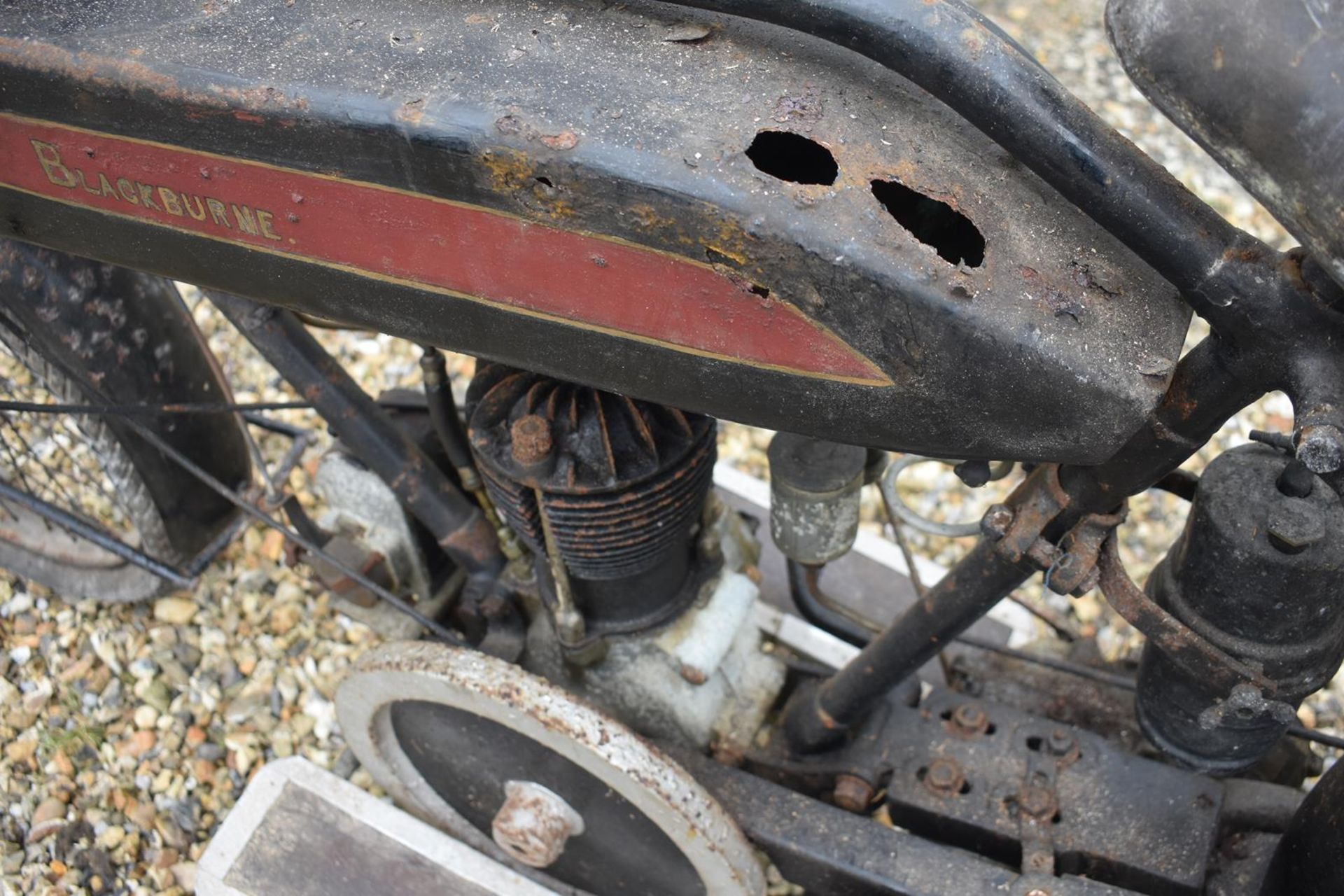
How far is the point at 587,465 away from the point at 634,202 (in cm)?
57

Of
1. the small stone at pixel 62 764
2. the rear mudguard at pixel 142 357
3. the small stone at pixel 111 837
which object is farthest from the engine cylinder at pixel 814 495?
the small stone at pixel 62 764

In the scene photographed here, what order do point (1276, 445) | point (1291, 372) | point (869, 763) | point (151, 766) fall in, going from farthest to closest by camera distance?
point (151, 766), point (869, 763), point (1276, 445), point (1291, 372)

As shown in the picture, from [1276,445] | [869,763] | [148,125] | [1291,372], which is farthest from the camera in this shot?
[869,763]

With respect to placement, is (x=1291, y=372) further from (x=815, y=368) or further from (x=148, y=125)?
(x=148, y=125)

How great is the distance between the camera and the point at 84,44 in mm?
1287


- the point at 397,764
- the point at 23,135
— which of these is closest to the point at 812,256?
the point at 23,135

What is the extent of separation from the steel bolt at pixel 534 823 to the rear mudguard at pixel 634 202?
759 millimetres

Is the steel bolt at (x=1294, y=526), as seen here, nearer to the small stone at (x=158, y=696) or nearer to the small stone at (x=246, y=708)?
the small stone at (x=246, y=708)

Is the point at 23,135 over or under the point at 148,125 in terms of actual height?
under

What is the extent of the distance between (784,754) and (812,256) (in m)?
1.13

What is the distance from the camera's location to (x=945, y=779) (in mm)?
1798

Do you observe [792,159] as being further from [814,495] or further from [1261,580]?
[1261,580]

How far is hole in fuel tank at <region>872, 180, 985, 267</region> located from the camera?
3.84 feet

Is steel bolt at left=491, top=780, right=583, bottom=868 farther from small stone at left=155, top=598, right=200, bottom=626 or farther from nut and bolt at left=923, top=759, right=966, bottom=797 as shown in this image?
small stone at left=155, top=598, right=200, bottom=626
